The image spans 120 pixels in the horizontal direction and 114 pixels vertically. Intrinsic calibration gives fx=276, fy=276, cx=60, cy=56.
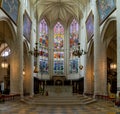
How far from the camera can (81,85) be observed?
3916 centimetres

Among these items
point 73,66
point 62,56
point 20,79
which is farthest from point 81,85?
point 20,79

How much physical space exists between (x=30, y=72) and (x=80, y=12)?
12203 mm

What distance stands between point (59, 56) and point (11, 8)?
24792 millimetres

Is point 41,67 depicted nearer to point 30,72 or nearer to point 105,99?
point 30,72

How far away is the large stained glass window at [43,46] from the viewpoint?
4341 cm

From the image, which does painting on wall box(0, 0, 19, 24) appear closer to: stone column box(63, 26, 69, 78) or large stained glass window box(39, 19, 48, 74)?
large stained glass window box(39, 19, 48, 74)

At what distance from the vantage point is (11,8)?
69.5 feet

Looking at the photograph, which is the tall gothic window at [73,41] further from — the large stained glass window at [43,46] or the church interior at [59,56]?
the large stained glass window at [43,46]

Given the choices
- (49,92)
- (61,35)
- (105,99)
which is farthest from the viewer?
(61,35)

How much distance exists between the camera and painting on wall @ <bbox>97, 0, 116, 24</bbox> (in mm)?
19234

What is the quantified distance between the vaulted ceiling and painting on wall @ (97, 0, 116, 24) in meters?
11.8

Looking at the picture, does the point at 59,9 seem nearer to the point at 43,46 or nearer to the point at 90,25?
the point at 43,46

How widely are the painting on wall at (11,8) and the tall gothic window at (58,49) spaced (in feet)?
73.1

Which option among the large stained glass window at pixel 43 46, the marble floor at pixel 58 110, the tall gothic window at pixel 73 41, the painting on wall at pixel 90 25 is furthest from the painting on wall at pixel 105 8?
the large stained glass window at pixel 43 46
